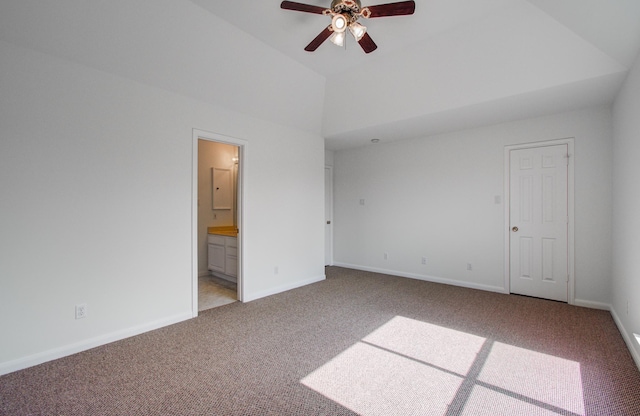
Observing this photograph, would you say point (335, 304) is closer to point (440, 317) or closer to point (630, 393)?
point (440, 317)

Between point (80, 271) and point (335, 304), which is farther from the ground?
point (80, 271)

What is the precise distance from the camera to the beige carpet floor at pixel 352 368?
186 centimetres

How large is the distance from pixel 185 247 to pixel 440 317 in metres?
2.93

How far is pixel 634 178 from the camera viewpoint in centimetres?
246

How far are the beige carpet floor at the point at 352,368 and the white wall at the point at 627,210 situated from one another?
10.6 inches

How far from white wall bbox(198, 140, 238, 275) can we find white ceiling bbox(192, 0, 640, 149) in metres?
2.57

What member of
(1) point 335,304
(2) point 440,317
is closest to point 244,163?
(1) point 335,304

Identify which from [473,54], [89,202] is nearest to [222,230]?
[89,202]

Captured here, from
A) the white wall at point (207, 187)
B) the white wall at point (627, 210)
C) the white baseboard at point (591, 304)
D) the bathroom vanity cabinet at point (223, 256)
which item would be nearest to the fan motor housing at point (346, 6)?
the white wall at point (627, 210)

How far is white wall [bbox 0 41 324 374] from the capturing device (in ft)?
7.52

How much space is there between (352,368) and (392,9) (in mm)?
2658

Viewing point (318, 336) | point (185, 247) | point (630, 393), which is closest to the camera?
point (630, 393)

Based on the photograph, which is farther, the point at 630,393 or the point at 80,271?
the point at 80,271

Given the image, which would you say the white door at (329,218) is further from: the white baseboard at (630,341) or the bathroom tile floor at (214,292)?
the white baseboard at (630,341)
